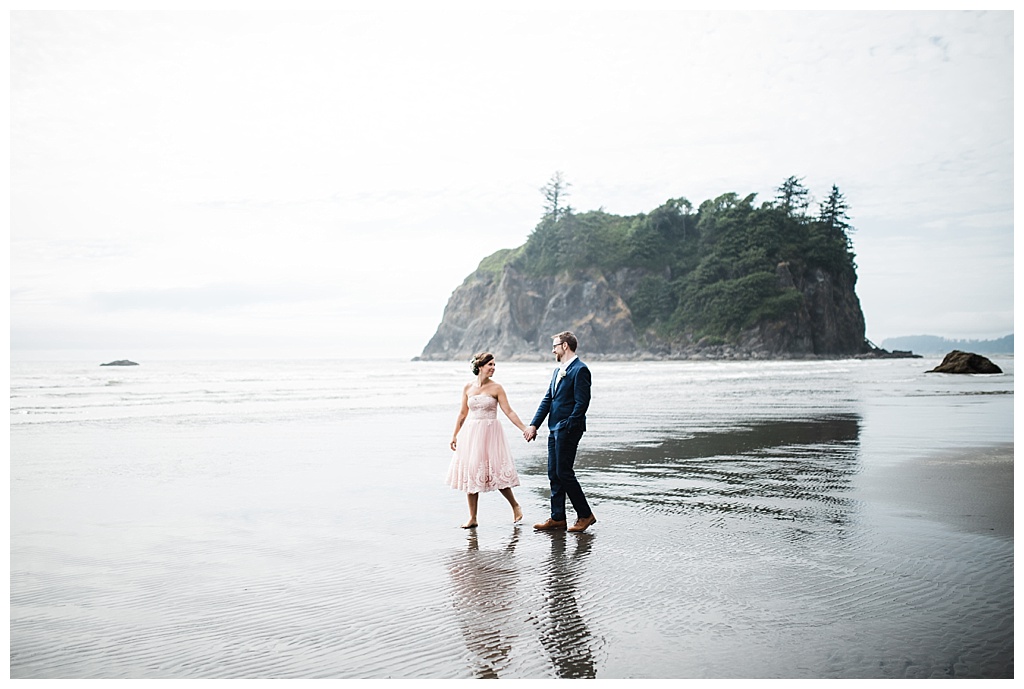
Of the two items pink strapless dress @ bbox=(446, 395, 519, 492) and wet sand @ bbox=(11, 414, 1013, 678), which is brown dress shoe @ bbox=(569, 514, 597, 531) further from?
pink strapless dress @ bbox=(446, 395, 519, 492)

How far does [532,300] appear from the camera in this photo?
130000 millimetres

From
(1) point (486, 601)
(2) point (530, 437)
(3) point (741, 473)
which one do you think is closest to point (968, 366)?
(3) point (741, 473)

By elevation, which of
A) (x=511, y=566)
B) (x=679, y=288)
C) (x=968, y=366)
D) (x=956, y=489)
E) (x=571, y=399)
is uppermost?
(x=679, y=288)

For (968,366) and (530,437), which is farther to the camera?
(968,366)

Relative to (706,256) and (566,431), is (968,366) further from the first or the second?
(706,256)

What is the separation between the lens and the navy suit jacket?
700 centimetres

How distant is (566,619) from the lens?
4.61 metres

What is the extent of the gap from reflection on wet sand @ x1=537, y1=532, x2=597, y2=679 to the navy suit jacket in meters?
1.06

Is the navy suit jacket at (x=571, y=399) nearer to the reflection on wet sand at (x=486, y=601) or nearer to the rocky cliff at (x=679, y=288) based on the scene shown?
the reflection on wet sand at (x=486, y=601)

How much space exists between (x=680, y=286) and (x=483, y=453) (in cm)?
12075

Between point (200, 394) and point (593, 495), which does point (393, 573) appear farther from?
point (200, 394)

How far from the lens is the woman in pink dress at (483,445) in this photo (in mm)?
7266

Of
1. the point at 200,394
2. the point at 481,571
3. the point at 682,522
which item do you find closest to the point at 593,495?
the point at 682,522
